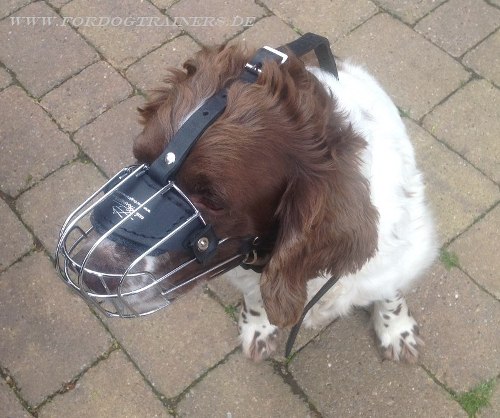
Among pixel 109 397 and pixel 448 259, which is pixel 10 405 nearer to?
pixel 109 397

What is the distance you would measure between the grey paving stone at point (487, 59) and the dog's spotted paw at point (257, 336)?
6.09ft

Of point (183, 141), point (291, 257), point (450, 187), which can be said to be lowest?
point (450, 187)

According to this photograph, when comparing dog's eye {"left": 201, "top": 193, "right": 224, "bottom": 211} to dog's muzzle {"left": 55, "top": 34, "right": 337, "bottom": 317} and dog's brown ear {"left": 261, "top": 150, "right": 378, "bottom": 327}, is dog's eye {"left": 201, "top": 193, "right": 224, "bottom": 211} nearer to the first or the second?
dog's muzzle {"left": 55, "top": 34, "right": 337, "bottom": 317}

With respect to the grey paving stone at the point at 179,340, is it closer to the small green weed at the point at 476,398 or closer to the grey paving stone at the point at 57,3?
the small green weed at the point at 476,398

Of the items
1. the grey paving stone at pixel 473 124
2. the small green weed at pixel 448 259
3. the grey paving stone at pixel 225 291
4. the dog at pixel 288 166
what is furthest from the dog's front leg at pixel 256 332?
the grey paving stone at pixel 473 124

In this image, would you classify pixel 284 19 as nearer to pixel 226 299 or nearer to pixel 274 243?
pixel 226 299

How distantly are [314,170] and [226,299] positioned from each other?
4.57 feet

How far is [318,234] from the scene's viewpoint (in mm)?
1731

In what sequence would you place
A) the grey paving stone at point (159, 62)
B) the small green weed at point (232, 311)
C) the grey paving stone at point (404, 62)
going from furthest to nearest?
the grey paving stone at point (159, 62)
the grey paving stone at point (404, 62)
the small green weed at point (232, 311)

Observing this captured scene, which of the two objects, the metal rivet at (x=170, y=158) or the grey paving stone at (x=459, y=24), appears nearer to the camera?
the metal rivet at (x=170, y=158)

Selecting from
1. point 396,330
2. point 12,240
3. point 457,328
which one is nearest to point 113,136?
point 12,240

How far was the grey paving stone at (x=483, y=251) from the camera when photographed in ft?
9.48

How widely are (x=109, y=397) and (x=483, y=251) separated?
72.3 inches

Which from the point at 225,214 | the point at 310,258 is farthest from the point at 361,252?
the point at 225,214
